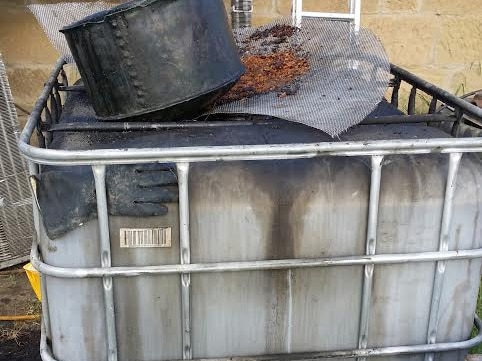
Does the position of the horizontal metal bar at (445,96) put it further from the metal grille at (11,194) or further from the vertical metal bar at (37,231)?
the metal grille at (11,194)

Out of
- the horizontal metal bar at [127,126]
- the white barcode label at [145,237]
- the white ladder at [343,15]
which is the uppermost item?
the white ladder at [343,15]

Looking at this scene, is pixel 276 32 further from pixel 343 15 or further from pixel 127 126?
pixel 127 126

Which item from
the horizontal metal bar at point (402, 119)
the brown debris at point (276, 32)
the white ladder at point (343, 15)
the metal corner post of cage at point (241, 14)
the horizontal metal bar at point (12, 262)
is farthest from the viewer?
the horizontal metal bar at point (12, 262)

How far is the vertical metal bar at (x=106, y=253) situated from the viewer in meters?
1.63

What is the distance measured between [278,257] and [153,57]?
788 mm

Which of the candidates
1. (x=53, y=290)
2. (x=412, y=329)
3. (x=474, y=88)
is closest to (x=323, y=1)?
(x=474, y=88)

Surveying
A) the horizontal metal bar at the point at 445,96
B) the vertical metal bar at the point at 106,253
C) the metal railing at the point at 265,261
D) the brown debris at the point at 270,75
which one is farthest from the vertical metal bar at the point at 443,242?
the vertical metal bar at the point at 106,253

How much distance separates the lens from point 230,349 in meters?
1.87

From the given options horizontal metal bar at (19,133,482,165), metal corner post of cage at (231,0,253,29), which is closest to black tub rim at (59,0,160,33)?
horizontal metal bar at (19,133,482,165)

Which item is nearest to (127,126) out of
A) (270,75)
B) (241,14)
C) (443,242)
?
(270,75)

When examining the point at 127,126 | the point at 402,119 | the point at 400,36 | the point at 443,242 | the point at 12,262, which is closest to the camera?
the point at 443,242

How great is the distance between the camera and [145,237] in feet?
5.57

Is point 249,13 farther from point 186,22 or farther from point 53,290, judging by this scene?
point 53,290

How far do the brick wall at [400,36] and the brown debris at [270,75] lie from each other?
1.65 meters
